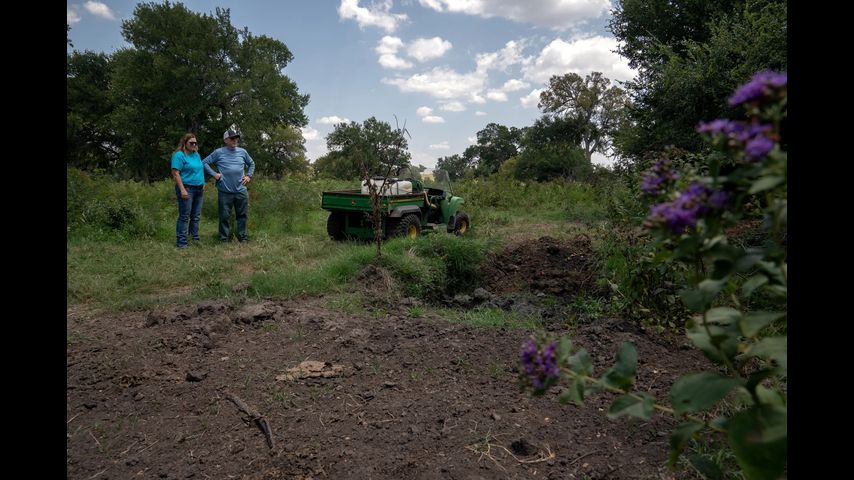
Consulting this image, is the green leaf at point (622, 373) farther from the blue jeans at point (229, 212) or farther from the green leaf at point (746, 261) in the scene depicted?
the blue jeans at point (229, 212)

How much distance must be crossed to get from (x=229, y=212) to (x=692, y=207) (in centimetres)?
831

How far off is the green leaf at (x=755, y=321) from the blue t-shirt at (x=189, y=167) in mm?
7913

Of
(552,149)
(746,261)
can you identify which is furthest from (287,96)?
(746,261)

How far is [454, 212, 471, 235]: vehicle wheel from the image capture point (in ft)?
31.9

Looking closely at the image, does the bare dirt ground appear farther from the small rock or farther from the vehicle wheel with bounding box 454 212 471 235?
the vehicle wheel with bounding box 454 212 471 235

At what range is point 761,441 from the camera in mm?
774

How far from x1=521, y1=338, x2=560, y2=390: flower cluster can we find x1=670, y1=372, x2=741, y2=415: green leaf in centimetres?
21

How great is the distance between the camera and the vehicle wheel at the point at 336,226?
28.0ft

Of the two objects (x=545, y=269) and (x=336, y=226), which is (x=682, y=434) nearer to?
(x=545, y=269)

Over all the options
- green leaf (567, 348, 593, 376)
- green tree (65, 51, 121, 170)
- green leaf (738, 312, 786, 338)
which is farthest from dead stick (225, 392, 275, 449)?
green tree (65, 51, 121, 170)

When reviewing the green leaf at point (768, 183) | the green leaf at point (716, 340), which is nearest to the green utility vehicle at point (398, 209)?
the green leaf at point (716, 340)

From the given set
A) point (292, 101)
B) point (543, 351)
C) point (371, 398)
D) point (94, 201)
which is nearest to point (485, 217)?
point (94, 201)

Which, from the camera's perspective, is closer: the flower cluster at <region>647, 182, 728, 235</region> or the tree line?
the flower cluster at <region>647, 182, 728, 235</region>
